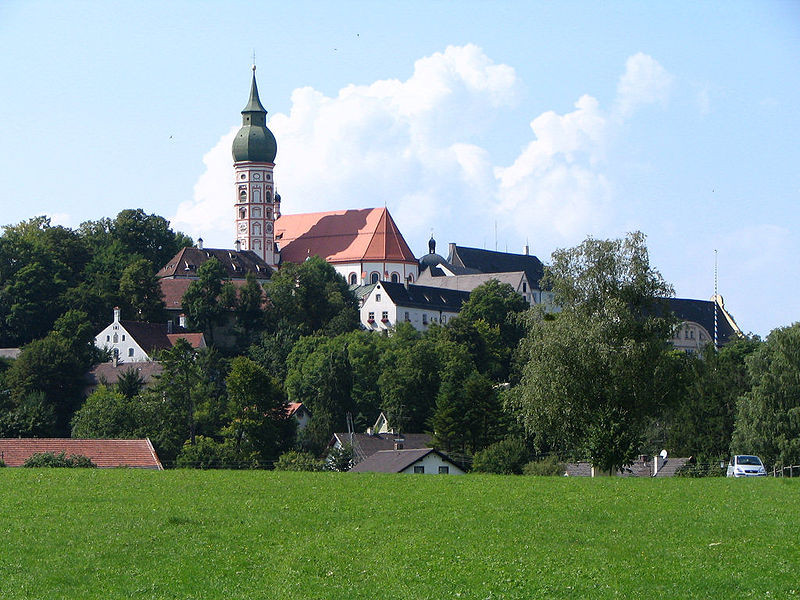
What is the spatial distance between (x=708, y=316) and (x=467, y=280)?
31072 mm

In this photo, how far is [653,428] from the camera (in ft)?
283

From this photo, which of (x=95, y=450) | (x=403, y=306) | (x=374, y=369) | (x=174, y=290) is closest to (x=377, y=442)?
(x=374, y=369)

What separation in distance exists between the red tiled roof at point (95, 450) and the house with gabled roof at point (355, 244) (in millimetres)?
94884

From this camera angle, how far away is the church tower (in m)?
154

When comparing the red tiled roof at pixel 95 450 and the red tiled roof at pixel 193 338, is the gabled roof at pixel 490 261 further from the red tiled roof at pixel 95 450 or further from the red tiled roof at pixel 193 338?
the red tiled roof at pixel 95 450

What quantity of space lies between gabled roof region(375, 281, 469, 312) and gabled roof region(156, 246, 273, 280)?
43.1 ft

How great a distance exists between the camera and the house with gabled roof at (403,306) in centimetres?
13038

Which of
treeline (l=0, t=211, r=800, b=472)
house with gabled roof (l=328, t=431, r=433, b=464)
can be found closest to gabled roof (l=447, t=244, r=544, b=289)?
treeline (l=0, t=211, r=800, b=472)

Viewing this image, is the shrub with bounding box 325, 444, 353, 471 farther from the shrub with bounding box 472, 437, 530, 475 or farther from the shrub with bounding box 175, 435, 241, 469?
the shrub with bounding box 472, 437, 530, 475

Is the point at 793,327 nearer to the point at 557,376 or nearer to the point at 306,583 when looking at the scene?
the point at 557,376

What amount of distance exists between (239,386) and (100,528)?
192 feet

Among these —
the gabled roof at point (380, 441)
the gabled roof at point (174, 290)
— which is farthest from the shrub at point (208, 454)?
the gabled roof at point (174, 290)

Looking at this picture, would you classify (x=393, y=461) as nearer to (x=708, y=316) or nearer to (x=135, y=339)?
(x=135, y=339)

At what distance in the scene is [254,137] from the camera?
15362 centimetres
